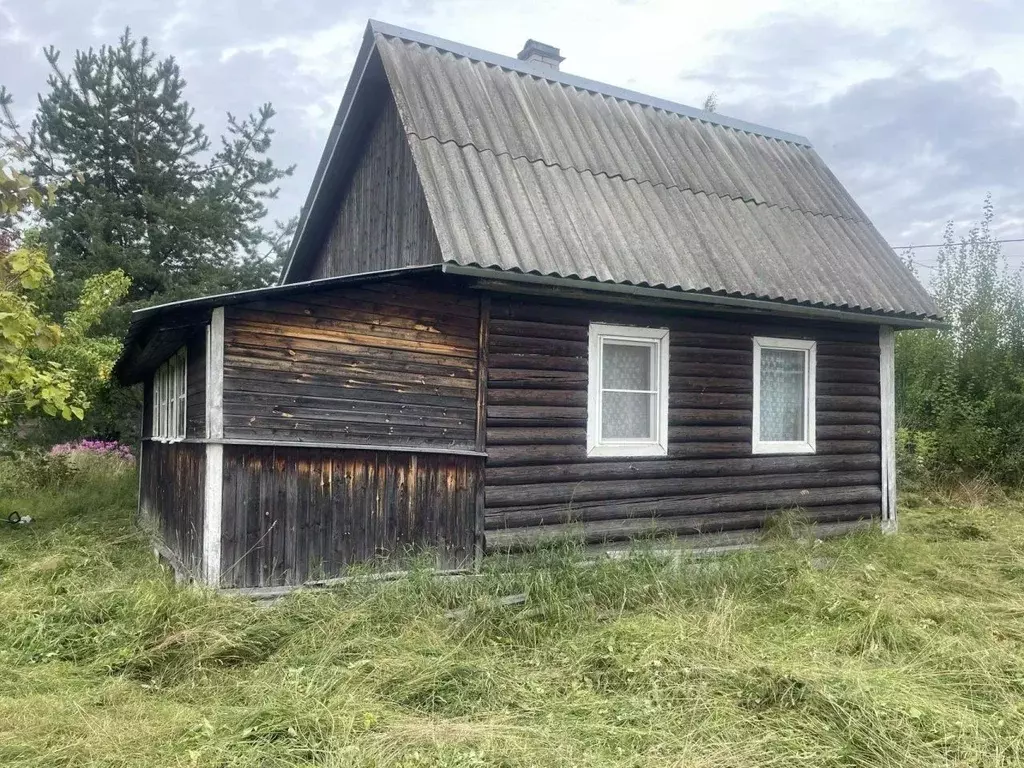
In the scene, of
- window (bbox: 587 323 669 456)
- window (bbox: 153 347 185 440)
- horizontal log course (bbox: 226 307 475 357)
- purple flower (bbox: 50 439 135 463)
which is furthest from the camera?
purple flower (bbox: 50 439 135 463)

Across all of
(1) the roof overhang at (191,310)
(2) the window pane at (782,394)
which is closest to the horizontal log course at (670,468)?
(2) the window pane at (782,394)

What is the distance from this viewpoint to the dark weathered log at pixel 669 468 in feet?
23.5

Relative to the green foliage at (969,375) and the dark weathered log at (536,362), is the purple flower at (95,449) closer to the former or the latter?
the dark weathered log at (536,362)

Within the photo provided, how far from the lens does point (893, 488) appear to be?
9625mm

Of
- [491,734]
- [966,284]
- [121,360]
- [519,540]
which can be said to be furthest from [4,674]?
[966,284]

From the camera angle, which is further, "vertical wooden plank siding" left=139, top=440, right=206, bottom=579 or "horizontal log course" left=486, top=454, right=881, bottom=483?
"horizontal log course" left=486, top=454, right=881, bottom=483

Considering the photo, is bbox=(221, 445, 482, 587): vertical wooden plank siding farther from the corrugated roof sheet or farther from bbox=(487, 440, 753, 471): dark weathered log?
the corrugated roof sheet

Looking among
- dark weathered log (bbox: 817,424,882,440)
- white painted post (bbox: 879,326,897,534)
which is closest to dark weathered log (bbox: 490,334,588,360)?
dark weathered log (bbox: 817,424,882,440)

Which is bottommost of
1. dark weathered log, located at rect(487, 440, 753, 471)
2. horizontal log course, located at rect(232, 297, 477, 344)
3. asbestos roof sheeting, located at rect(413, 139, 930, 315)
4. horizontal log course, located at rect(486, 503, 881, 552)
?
horizontal log course, located at rect(486, 503, 881, 552)

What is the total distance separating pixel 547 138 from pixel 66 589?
6333 mm

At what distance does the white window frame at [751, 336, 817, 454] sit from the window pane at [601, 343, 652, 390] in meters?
1.39

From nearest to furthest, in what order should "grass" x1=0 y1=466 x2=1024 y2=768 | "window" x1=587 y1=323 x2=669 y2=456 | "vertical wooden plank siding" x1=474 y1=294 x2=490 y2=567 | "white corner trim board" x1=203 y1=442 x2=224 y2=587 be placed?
"grass" x1=0 y1=466 x2=1024 y2=768 → "white corner trim board" x1=203 y1=442 x2=224 y2=587 → "vertical wooden plank siding" x1=474 y1=294 x2=490 y2=567 → "window" x1=587 y1=323 x2=669 y2=456

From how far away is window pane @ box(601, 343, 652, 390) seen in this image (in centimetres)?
781

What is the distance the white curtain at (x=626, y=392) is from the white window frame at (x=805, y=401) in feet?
4.51
